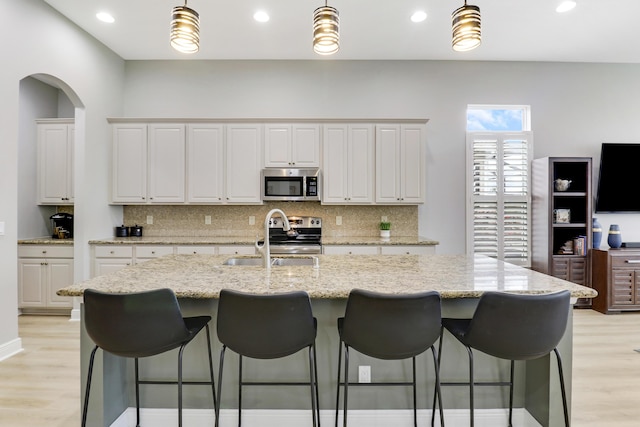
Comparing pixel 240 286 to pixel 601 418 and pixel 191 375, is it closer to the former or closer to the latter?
pixel 191 375

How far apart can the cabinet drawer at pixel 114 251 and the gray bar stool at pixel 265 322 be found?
10.2 feet

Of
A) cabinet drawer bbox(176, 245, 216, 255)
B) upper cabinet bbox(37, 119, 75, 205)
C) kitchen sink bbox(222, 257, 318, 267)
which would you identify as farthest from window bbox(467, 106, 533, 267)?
upper cabinet bbox(37, 119, 75, 205)

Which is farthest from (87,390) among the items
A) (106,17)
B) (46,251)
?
(106,17)

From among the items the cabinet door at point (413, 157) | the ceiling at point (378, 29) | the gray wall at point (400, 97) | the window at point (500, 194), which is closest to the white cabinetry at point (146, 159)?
the gray wall at point (400, 97)

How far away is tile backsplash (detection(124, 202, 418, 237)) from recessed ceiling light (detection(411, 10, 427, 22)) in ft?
7.41

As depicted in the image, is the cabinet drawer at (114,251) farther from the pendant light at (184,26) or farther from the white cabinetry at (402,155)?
the white cabinetry at (402,155)

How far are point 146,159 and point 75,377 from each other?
8.85ft

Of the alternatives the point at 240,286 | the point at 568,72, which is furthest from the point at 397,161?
the point at 240,286

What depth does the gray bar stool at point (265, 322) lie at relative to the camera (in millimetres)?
1544

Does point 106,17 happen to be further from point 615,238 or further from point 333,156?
point 615,238

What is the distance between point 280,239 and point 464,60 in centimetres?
350

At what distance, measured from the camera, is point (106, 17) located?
12.3ft

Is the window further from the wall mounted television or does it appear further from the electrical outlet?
the electrical outlet

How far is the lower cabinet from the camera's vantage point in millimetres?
4305
